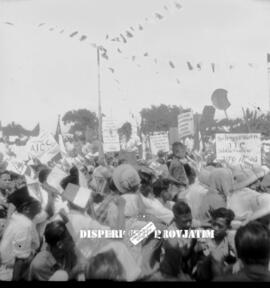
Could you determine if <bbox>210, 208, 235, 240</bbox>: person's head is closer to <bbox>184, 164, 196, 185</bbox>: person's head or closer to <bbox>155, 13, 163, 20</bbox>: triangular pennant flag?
<bbox>184, 164, 196, 185</bbox>: person's head

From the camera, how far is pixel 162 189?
431 cm

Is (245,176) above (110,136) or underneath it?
underneath

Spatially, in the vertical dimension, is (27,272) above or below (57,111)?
below

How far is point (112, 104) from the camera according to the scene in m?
4.23

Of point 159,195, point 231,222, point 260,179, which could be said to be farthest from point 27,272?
point 260,179

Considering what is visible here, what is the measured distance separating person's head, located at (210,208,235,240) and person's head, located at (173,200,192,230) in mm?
159

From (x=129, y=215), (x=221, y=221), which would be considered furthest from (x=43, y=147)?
(x=221, y=221)

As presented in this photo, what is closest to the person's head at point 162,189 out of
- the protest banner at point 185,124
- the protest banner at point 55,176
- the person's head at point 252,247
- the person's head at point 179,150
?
the person's head at point 179,150

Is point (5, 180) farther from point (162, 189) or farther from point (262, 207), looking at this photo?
point (262, 207)

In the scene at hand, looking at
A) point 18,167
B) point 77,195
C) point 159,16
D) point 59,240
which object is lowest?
point 59,240

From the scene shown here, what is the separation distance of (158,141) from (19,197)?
1031 mm

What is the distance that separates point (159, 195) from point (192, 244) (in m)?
0.40

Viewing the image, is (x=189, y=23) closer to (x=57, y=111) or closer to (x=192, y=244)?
(x=57, y=111)

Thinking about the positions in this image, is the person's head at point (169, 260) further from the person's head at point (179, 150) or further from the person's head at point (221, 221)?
the person's head at point (179, 150)
